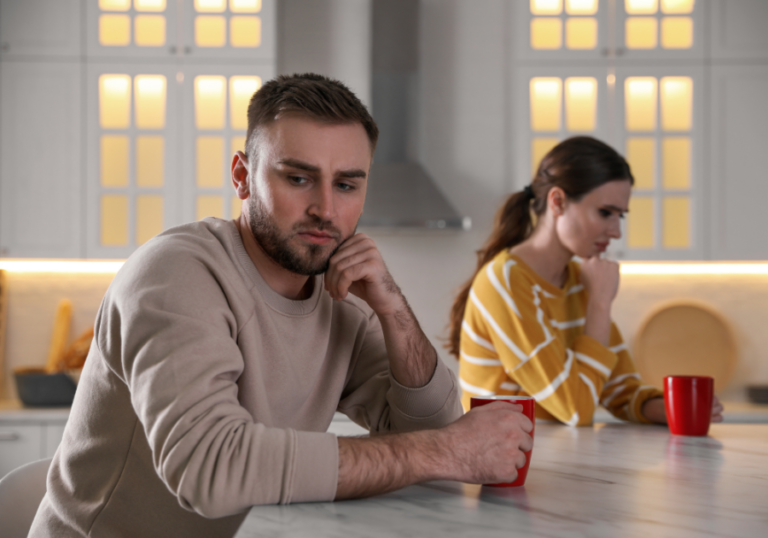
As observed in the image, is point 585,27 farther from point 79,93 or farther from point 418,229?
point 79,93

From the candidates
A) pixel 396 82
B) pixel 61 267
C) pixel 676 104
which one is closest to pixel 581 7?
pixel 676 104

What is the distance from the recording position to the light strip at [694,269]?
332 cm

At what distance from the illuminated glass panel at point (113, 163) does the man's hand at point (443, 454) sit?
8.51ft

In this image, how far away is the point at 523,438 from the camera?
884mm

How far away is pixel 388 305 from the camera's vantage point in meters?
1.15

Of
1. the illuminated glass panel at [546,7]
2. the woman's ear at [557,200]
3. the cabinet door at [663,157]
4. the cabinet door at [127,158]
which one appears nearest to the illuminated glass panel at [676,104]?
the cabinet door at [663,157]

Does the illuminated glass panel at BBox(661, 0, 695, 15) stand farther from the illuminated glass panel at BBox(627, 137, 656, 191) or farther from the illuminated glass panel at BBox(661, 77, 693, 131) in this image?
the illuminated glass panel at BBox(627, 137, 656, 191)

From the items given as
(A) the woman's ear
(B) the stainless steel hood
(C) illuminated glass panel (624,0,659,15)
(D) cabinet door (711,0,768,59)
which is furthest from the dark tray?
(D) cabinet door (711,0,768,59)

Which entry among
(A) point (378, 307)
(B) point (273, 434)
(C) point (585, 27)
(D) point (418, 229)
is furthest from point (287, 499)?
(C) point (585, 27)

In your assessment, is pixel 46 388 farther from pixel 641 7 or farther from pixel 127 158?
pixel 641 7

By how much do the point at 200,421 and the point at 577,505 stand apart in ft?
1.45

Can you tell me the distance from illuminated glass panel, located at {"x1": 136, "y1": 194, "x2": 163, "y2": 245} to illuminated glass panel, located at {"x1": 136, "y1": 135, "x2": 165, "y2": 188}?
0.06 metres

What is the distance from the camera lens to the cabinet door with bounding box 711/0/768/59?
10.3 feet

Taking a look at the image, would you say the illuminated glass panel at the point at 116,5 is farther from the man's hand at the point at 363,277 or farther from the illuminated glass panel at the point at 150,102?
the man's hand at the point at 363,277
